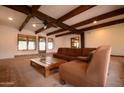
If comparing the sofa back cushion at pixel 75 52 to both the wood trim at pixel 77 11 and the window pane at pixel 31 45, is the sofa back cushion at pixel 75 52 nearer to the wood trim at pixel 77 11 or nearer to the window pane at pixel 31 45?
the wood trim at pixel 77 11

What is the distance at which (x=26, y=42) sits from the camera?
751 centimetres

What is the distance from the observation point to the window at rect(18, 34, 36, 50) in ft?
23.3

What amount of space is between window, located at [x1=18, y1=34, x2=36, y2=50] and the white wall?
5.31 metres

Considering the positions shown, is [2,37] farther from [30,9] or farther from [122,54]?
[122,54]

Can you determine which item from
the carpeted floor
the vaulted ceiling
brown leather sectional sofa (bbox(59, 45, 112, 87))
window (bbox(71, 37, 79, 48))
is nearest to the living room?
the vaulted ceiling

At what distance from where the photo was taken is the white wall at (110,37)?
5.43m

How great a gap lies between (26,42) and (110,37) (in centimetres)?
707

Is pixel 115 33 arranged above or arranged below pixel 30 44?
above

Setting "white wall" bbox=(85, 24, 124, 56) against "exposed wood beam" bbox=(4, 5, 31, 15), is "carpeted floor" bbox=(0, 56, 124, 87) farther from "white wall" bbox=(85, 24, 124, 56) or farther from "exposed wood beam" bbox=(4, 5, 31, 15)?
"white wall" bbox=(85, 24, 124, 56)

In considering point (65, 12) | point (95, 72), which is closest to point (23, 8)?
point (65, 12)

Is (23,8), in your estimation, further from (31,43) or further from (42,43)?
(42,43)
